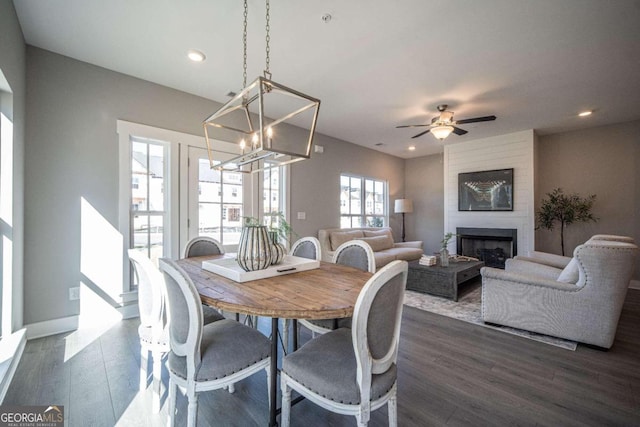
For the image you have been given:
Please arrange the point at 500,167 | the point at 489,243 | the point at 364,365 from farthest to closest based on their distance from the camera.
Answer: the point at 489,243 < the point at 500,167 < the point at 364,365

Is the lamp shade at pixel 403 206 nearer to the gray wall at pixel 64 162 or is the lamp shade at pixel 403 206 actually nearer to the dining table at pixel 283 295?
the dining table at pixel 283 295

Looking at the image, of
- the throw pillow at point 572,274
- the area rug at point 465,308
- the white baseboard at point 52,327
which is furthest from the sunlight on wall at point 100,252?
the throw pillow at point 572,274

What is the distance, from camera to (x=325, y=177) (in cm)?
535

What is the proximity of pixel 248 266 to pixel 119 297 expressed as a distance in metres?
2.27

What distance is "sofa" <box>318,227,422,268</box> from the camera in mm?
4926

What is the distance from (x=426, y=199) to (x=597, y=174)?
10.3 ft

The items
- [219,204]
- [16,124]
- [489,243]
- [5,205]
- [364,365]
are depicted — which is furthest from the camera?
[489,243]

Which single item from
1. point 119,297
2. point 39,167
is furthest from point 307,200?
point 39,167

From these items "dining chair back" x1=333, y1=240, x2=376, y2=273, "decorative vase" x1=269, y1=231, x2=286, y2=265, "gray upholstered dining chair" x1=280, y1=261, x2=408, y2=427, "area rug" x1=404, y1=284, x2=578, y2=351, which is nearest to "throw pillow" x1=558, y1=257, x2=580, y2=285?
"area rug" x1=404, y1=284, x2=578, y2=351

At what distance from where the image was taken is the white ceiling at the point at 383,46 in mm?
2094

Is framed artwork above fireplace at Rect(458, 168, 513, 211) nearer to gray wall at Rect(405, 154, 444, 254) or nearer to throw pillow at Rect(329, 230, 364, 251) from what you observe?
gray wall at Rect(405, 154, 444, 254)

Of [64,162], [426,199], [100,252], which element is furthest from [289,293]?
[426,199]

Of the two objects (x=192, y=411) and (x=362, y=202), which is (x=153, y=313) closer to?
(x=192, y=411)

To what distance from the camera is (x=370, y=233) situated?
5.70 meters
